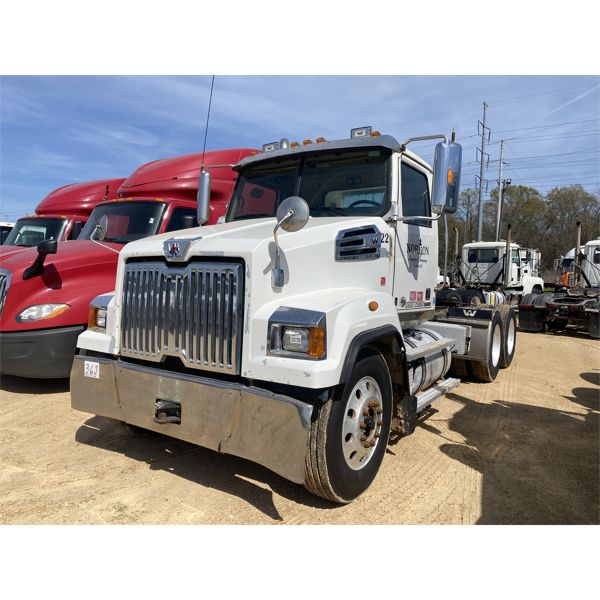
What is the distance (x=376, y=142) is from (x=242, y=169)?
149cm

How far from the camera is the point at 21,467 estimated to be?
380 cm

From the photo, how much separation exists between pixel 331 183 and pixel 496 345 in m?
4.71

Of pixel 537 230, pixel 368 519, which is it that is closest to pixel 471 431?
pixel 368 519

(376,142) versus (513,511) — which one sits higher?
(376,142)

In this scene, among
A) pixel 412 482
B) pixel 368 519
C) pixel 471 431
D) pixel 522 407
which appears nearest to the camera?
pixel 368 519

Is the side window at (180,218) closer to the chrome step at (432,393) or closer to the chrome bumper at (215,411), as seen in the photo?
the chrome bumper at (215,411)

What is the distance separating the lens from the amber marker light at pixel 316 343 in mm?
2826

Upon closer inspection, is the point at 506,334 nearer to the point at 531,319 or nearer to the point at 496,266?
the point at 531,319

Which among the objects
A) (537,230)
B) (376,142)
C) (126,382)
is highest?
(537,230)

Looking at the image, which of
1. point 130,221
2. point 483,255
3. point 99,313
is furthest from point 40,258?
point 483,255

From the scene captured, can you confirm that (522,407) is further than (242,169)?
Yes

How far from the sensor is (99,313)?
12.6 feet

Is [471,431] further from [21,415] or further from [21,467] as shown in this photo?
[21,415]

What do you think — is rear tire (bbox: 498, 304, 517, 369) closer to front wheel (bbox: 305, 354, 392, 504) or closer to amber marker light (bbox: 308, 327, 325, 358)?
front wheel (bbox: 305, 354, 392, 504)
